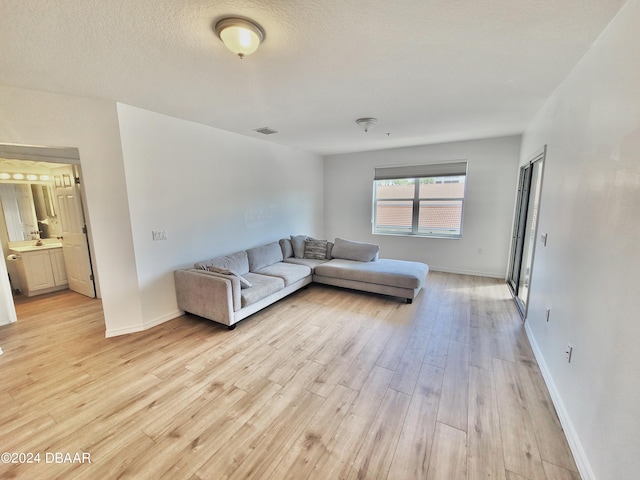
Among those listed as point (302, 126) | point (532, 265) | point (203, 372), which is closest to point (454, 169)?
point (532, 265)

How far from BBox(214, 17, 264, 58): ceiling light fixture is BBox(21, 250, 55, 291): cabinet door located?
16.0 ft

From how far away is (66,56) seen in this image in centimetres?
185

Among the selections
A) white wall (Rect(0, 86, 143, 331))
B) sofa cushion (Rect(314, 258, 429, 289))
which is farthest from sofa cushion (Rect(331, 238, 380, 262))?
white wall (Rect(0, 86, 143, 331))

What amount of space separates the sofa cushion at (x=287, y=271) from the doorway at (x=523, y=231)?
3.01 meters

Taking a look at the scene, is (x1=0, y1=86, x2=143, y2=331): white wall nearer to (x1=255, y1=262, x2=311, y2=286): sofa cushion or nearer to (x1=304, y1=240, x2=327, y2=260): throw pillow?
(x1=255, y1=262, x2=311, y2=286): sofa cushion

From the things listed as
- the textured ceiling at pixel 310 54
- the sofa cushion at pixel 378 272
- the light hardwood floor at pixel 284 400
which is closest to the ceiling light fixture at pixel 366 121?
the textured ceiling at pixel 310 54

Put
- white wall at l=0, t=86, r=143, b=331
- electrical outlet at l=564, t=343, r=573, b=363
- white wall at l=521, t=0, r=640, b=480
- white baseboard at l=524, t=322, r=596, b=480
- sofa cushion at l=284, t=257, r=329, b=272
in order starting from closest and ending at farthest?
white wall at l=521, t=0, r=640, b=480 → white baseboard at l=524, t=322, r=596, b=480 → electrical outlet at l=564, t=343, r=573, b=363 → white wall at l=0, t=86, r=143, b=331 → sofa cushion at l=284, t=257, r=329, b=272

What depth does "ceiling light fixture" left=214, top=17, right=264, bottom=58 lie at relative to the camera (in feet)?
4.94

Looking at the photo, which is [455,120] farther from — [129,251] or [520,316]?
[129,251]

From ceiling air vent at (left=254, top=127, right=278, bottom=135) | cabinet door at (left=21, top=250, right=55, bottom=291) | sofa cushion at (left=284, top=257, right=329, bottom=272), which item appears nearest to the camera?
ceiling air vent at (left=254, top=127, right=278, bottom=135)

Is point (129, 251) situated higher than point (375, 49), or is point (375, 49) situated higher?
point (375, 49)

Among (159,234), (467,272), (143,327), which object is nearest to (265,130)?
(159,234)

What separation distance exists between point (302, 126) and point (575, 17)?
287 cm

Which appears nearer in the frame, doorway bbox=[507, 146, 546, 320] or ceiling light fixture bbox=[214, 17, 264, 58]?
ceiling light fixture bbox=[214, 17, 264, 58]
